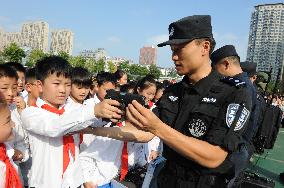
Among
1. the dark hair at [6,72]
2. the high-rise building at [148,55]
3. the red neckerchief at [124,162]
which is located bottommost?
the high-rise building at [148,55]

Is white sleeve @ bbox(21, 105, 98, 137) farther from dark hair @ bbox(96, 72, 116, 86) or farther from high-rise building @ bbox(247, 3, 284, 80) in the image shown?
high-rise building @ bbox(247, 3, 284, 80)

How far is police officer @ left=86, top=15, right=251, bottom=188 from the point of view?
6.09 ft

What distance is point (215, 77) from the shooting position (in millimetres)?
2180

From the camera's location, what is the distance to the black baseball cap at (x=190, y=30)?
212cm

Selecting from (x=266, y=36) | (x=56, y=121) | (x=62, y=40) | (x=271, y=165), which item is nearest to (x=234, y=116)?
(x=56, y=121)

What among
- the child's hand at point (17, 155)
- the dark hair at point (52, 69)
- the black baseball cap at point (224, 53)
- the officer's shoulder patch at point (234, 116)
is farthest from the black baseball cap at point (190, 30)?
the black baseball cap at point (224, 53)

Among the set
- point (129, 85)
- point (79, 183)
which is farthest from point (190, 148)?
point (129, 85)

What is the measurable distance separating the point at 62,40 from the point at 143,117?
12967cm

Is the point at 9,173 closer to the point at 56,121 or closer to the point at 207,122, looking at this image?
the point at 56,121

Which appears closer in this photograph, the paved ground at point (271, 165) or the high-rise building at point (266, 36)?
the paved ground at point (271, 165)

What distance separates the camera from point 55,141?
2.68 meters

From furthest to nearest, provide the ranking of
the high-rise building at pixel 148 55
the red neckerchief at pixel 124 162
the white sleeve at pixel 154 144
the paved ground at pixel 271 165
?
the high-rise building at pixel 148 55, the paved ground at pixel 271 165, the white sleeve at pixel 154 144, the red neckerchief at pixel 124 162

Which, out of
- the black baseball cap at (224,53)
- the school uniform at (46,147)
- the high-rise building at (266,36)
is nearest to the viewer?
the school uniform at (46,147)

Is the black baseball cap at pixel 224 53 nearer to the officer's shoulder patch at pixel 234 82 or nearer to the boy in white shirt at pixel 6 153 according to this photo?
the officer's shoulder patch at pixel 234 82
